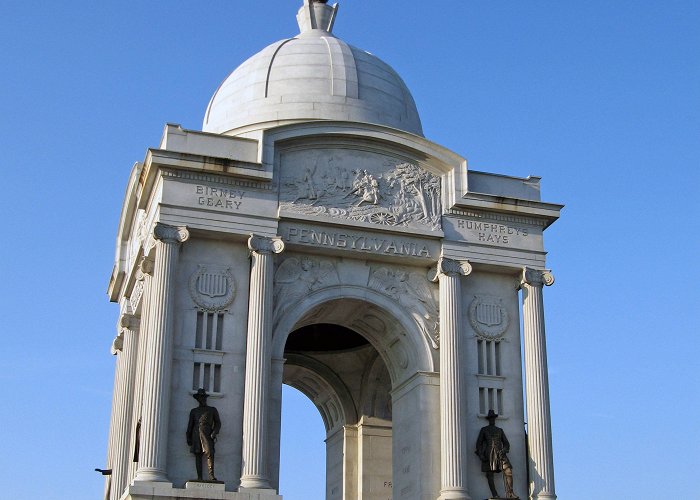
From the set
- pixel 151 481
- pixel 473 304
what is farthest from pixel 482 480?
pixel 151 481

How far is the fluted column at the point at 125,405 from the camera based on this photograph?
103 feet

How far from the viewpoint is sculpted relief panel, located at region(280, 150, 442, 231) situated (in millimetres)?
30656

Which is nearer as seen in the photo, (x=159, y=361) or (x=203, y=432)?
(x=203, y=432)

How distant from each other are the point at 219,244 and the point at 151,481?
6701 millimetres

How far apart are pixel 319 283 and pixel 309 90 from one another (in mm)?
6804

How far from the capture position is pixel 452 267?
31.0 m

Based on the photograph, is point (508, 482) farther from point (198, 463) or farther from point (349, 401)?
point (349, 401)

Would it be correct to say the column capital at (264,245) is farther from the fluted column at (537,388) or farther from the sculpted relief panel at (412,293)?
the fluted column at (537,388)

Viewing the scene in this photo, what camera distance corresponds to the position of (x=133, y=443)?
28391 millimetres

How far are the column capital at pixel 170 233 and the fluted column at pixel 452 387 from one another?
23.7 ft

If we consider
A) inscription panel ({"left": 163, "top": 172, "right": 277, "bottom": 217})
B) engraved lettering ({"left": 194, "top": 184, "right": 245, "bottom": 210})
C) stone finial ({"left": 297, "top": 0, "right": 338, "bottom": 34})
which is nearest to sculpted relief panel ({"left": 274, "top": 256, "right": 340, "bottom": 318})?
inscription panel ({"left": 163, "top": 172, "right": 277, "bottom": 217})

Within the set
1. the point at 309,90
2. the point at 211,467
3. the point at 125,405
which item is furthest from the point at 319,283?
the point at 125,405

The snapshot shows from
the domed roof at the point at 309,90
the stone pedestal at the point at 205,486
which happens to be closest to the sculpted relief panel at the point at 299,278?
the domed roof at the point at 309,90

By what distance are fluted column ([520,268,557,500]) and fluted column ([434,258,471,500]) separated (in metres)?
1.87
